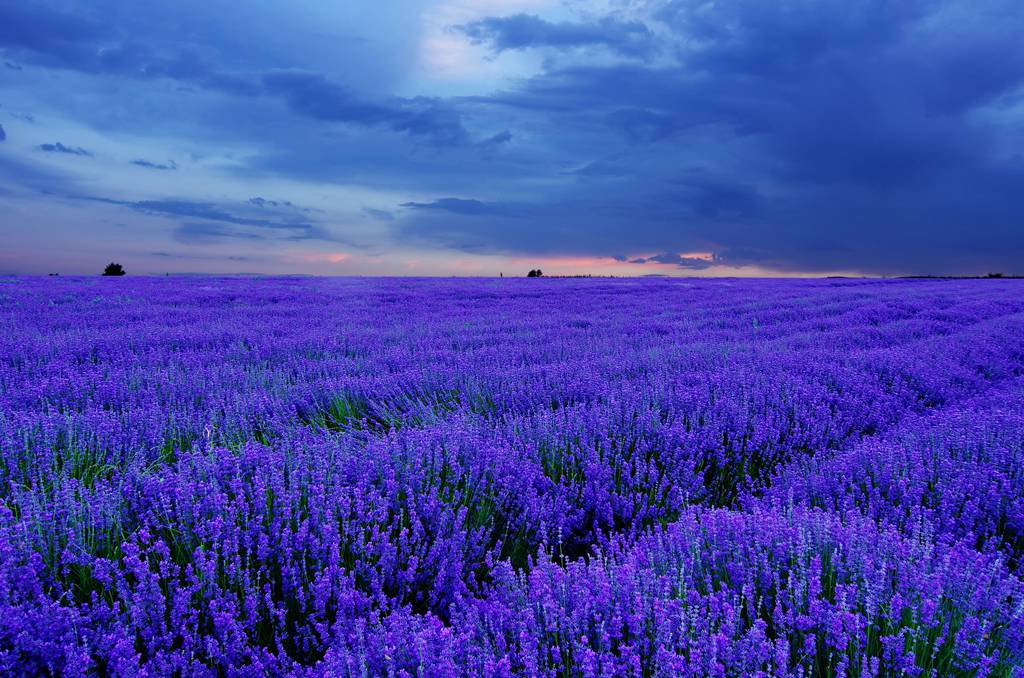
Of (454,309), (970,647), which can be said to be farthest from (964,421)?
(454,309)

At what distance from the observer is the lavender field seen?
1426mm

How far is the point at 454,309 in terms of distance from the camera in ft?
37.7

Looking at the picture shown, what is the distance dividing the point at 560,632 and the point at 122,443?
2590 millimetres

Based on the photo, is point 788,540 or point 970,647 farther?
point 788,540

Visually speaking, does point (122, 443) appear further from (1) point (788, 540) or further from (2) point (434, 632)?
(1) point (788, 540)

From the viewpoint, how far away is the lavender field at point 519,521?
1.43 meters

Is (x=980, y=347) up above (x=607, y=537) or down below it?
above

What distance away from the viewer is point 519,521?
232 centimetres

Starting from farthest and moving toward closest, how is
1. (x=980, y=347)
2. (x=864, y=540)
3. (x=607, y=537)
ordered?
(x=980, y=347) < (x=607, y=537) < (x=864, y=540)

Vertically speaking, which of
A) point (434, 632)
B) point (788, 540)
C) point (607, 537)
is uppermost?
point (788, 540)

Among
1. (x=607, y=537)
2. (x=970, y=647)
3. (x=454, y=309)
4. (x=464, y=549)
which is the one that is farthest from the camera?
(x=454, y=309)

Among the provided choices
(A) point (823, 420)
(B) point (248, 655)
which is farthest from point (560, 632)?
(A) point (823, 420)

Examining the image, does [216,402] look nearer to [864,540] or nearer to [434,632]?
[434,632]

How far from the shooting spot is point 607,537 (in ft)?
8.20
